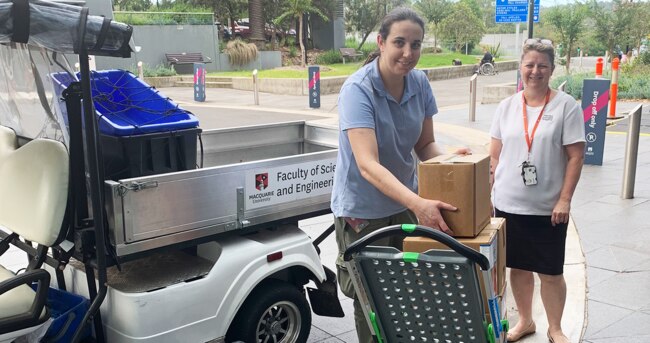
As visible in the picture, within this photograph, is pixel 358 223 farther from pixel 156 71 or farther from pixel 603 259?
pixel 156 71

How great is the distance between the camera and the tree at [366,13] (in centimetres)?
4100

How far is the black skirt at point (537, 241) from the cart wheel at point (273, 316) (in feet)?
4.27

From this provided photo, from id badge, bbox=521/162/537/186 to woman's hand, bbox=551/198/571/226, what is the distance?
0.57 ft

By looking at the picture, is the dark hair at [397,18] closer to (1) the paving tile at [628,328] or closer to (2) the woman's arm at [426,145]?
(2) the woman's arm at [426,145]

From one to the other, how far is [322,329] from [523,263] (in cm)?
144

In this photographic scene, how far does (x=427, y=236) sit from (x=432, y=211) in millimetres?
263

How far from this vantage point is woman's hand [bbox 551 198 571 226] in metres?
3.53

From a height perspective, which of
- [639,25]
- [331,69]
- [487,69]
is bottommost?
[487,69]

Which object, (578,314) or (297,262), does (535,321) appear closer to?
(578,314)

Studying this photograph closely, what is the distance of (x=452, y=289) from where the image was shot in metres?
2.22

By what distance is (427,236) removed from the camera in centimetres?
225

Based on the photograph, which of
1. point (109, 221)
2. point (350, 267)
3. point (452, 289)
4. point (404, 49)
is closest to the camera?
point (452, 289)

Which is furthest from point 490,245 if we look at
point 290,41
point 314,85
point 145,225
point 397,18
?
point 290,41

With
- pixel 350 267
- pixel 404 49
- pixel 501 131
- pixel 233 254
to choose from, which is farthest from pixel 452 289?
pixel 501 131
